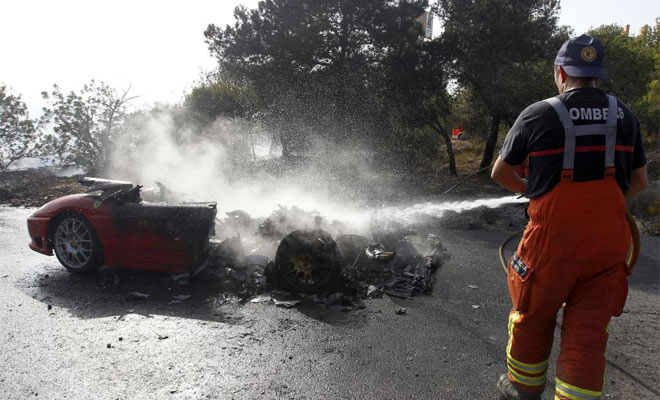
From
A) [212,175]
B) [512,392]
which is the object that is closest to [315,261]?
[512,392]

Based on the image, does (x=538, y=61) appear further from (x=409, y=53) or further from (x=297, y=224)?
(x=297, y=224)

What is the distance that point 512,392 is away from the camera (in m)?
2.62

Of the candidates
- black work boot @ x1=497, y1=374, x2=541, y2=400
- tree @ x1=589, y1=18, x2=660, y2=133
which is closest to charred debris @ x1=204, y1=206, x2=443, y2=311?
black work boot @ x1=497, y1=374, x2=541, y2=400

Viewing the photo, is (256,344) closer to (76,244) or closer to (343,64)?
(76,244)

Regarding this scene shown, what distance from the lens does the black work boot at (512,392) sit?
8.24 ft

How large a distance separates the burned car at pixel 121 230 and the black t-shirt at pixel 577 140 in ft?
13.0

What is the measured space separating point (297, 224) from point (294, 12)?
1390 centimetres

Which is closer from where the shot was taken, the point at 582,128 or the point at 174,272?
the point at 582,128

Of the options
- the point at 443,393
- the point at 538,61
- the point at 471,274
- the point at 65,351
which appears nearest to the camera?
the point at 443,393

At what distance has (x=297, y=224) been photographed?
655cm

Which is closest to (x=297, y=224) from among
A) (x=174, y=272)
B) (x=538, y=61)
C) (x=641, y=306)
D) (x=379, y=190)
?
(x=174, y=272)

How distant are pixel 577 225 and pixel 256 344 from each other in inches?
114

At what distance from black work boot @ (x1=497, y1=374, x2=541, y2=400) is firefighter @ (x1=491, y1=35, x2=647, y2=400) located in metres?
0.21

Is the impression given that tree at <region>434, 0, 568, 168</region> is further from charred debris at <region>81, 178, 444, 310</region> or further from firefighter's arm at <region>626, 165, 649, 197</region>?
firefighter's arm at <region>626, 165, 649, 197</region>
